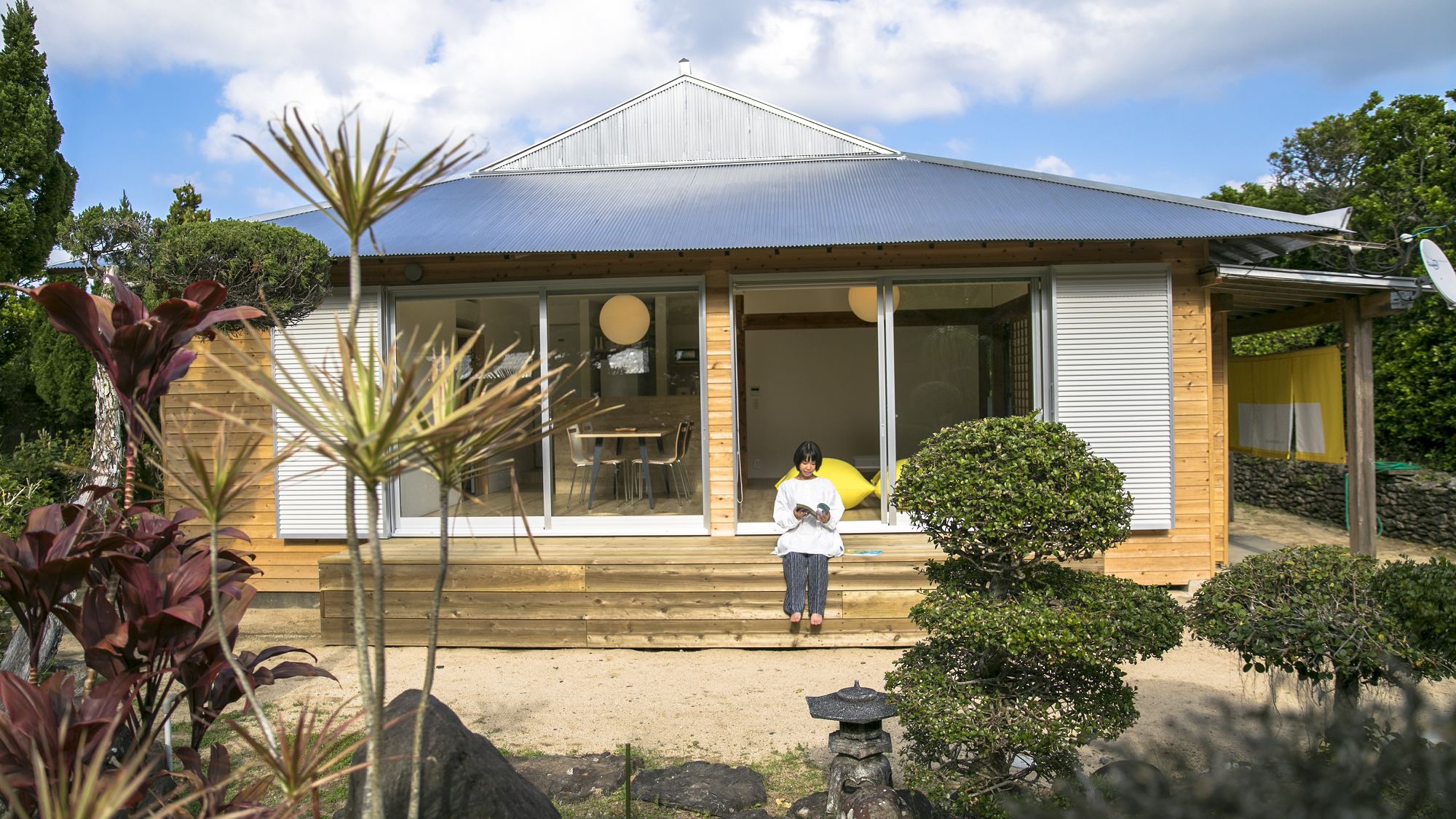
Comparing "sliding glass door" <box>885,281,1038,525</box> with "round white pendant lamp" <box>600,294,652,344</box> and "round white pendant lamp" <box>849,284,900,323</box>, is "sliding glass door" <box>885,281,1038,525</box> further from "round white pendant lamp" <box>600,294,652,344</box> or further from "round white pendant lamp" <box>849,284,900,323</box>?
"round white pendant lamp" <box>600,294,652,344</box>

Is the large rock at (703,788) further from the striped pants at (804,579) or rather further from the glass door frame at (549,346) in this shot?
the glass door frame at (549,346)

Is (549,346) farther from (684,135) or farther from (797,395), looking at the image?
(684,135)

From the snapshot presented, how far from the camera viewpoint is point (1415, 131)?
473 inches

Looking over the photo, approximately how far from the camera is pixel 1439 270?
672cm

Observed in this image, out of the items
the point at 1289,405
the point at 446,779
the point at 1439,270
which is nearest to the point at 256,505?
the point at 446,779

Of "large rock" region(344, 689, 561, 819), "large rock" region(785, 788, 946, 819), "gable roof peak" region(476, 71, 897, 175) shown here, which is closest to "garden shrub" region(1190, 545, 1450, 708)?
"large rock" region(785, 788, 946, 819)

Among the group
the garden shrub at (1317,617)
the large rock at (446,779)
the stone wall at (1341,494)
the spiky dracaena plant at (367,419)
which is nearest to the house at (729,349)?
the garden shrub at (1317,617)

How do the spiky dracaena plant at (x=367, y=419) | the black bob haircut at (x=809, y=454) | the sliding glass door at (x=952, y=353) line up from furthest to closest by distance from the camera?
the sliding glass door at (x=952, y=353), the black bob haircut at (x=809, y=454), the spiky dracaena plant at (x=367, y=419)

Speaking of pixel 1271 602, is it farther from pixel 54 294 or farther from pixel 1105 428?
pixel 54 294

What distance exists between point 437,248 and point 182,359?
3923 mm

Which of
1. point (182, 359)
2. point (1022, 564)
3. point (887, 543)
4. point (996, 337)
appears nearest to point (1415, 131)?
point (996, 337)

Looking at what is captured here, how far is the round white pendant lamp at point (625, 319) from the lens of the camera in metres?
7.32

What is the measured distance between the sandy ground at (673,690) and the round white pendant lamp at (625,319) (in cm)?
245

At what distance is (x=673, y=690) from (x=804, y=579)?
1.15 m
